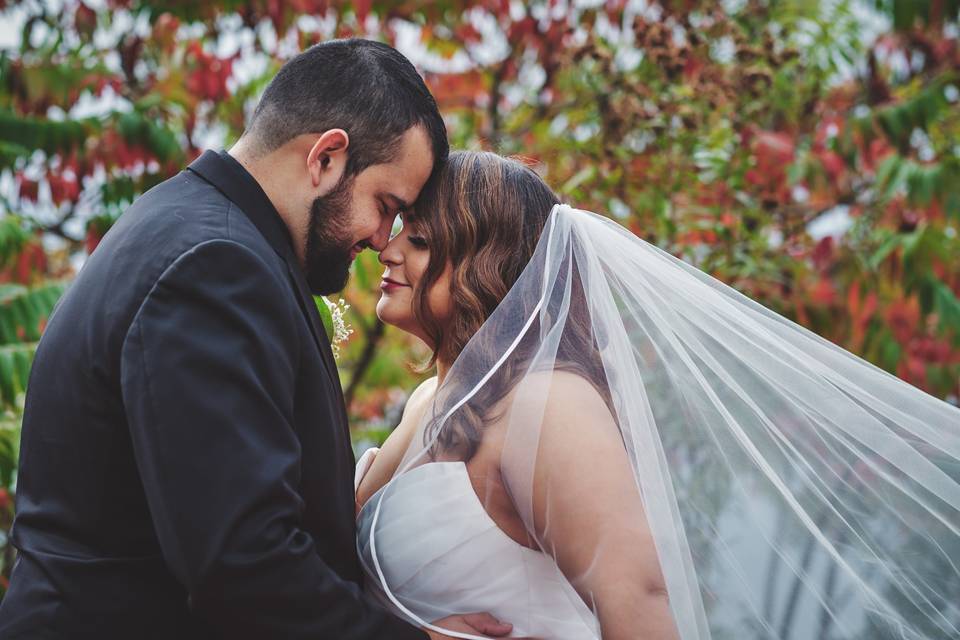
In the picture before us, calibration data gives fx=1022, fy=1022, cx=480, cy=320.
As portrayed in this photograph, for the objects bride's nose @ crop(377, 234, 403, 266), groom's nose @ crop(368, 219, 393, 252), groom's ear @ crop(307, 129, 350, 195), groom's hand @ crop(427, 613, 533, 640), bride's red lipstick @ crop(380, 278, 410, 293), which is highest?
groom's ear @ crop(307, 129, 350, 195)

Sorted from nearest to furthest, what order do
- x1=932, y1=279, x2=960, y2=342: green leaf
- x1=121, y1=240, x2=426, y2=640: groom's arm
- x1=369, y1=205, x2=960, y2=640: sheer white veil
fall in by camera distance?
x1=121, y1=240, x2=426, y2=640: groom's arm, x1=369, y1=205, x2=960, y2=640: sheer white veil, x1=932, y1=279, x2=960, y2=342: green leaf

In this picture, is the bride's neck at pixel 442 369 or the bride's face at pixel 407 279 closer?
the bride's face at pixel 407 279

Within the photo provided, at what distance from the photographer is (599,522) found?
7.55 ft

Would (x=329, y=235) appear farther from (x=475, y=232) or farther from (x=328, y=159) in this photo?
(x=475, y=232)

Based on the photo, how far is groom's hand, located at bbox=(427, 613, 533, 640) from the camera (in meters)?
2.48

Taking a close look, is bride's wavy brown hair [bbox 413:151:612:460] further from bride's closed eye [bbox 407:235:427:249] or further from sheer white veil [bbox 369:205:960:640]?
sheer white veil [bbox 369:205:960:640]

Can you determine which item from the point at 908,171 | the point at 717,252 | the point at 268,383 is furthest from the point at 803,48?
the point at 268,383

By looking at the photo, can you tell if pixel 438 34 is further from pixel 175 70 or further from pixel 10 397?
pixel 10 397

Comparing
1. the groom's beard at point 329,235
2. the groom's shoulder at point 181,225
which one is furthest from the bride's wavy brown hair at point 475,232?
the groom's shoulder at point 181,225

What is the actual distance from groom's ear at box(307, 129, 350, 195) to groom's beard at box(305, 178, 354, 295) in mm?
22

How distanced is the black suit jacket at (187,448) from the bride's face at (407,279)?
2.03 feet

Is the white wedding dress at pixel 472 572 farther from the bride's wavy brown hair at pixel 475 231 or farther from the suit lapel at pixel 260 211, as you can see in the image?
the bride's wavy brown hair at pixel 475 231

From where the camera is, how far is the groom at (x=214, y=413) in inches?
75.1

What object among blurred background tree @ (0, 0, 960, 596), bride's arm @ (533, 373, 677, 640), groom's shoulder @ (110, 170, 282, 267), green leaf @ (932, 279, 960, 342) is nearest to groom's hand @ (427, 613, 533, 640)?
bride's arm @ (533, 373, 677, 640)
